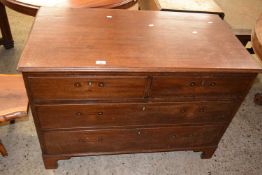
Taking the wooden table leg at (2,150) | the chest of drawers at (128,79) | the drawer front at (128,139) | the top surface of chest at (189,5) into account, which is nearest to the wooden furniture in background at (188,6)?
the top surface of chest at (189,5)

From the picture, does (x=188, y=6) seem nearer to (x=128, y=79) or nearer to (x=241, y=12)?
(x=128, y=79)

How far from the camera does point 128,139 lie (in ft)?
5.69

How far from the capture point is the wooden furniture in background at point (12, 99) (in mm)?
1536

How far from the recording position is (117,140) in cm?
173

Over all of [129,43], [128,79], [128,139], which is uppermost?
[129,43]

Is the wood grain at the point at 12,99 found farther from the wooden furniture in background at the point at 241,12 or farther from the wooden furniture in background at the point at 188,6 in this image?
the wooden furniture in background at the point at 241,12

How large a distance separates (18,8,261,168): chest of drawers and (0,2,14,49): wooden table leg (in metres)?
1.28

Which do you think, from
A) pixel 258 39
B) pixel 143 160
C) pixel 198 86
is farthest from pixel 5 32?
pixel 258 39

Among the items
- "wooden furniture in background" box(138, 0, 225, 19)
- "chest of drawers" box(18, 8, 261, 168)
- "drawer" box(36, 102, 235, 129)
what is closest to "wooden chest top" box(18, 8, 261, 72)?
"chest of drawers" box(18, 8, 261, 168)

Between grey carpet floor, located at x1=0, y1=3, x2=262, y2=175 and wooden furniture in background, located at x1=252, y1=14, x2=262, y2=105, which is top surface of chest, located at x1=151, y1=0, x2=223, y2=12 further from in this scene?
grey carpet floor, located at x1=0, y1=3, x2=262, y2=175

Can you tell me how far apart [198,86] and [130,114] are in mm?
443

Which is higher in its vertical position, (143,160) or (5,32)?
(5,32)

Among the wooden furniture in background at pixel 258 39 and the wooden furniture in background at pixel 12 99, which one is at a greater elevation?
the wooden furniture in background at pixel 258 39

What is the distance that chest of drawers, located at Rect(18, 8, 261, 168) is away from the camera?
129 centimetres
